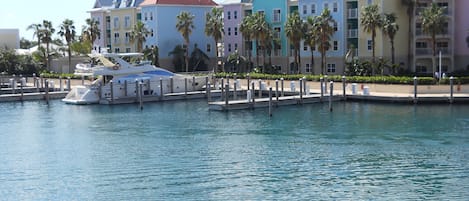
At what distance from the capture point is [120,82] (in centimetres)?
6825

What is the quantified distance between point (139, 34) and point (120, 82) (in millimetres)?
20866

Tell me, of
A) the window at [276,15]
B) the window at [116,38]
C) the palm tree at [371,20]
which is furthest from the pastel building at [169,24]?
the palm tree at [371,20]

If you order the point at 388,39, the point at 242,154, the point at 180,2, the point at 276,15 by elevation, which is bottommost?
the point at 242,154

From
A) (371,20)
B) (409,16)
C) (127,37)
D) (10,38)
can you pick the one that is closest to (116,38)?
(127,37)

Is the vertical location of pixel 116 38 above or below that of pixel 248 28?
below

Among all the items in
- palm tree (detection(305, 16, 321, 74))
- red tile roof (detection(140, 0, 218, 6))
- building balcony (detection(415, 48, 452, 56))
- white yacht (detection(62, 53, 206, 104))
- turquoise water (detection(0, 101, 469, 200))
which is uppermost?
red tile roof (detection(140, 0, 218, 6))

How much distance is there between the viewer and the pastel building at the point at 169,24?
90125mm

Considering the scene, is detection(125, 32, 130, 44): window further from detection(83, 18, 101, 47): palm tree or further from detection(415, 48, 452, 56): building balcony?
detection(415, 48, 452, 56): building balcony

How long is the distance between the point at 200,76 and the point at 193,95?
16.8 feet

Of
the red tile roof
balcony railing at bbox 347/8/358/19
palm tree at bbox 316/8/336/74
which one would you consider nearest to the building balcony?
balcony railing at bbox 347/8/358/19

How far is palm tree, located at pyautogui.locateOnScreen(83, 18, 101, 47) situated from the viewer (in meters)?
94.8

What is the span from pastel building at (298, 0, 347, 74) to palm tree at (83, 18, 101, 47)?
95.5 ft

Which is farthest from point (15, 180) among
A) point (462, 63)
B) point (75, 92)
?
point (462, 63)

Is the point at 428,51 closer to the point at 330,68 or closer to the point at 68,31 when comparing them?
the point at 330,68
